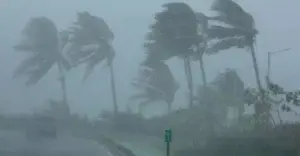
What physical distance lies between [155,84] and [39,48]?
5331mm

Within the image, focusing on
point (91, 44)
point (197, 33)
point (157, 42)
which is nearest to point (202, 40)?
point (197, 33)

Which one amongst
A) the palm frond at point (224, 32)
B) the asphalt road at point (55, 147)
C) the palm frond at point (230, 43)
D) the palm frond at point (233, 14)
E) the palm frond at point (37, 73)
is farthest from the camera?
the palm frond at point (37, 73)

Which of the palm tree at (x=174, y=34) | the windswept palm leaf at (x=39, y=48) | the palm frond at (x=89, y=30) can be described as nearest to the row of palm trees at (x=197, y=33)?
the palm tree at (x=174, y=34)

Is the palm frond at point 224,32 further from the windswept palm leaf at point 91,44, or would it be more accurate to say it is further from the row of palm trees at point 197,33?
the windswept palm leaf at point 91,44

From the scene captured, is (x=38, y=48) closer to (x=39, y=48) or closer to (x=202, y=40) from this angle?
(x=39, y=48)

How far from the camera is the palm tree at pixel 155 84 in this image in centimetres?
2950

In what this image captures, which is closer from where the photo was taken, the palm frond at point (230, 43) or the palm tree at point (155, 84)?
the palm frond at point (230, 43)

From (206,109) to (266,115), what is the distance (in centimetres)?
453

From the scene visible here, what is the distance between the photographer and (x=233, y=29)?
2627 centimetres

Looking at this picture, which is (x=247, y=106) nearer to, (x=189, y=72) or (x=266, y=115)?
(x=266, y=115)

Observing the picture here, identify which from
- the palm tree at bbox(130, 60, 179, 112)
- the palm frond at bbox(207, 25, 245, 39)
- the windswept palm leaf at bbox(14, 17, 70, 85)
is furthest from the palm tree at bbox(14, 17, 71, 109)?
the palm frond at bbox(207, 25, 245, 39)

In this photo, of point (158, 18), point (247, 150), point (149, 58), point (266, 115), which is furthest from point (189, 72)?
point (247, 150)

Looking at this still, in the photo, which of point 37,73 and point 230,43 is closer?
point 230,43

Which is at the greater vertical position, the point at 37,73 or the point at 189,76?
the point at 37,73
